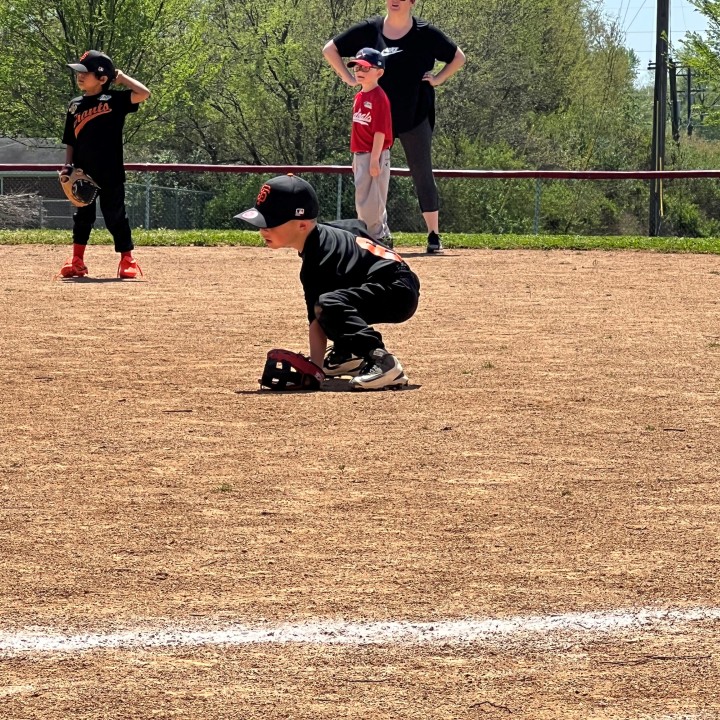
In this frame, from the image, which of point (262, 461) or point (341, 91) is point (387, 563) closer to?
point (262, 461)

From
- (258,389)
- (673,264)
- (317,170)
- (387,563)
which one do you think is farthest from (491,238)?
(387,563)

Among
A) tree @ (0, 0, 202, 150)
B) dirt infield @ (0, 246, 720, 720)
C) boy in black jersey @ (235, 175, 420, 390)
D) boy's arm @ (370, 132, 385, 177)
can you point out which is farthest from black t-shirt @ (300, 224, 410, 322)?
tree @ (0, 0, 202, 150)

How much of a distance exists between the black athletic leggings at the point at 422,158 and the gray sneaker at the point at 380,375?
6823 mm

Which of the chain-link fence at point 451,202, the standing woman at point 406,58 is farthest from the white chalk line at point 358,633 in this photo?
the chain-link fence at point 451,202

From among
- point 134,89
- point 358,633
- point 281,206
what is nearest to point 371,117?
point 134,89

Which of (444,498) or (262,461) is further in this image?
(262,461)

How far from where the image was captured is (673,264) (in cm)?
1456

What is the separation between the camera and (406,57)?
13531mm

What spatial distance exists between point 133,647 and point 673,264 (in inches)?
463

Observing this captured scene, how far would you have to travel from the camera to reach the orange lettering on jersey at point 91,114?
1177 cm

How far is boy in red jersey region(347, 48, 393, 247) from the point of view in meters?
11.9

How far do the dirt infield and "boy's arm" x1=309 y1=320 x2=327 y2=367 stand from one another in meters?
0.17

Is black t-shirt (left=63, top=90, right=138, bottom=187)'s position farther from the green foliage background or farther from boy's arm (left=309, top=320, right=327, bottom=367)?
the green foliage background

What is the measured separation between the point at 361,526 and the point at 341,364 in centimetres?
312
